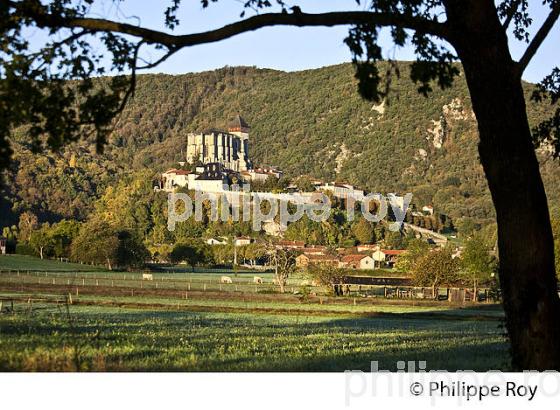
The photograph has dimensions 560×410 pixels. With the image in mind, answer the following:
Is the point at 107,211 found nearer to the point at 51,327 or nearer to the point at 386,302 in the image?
the point at 386,302

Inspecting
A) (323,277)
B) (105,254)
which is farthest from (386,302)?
(105,254)

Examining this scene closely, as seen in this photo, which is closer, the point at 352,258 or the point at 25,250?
the point at 25,250

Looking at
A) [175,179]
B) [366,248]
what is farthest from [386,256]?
[175,179]

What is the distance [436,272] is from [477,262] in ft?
20.8

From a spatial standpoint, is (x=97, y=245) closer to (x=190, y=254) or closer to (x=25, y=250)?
(x=25, y=250)

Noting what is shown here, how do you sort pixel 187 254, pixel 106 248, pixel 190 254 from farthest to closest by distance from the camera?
pixel 187 254, pixel 190 254, pixel 106 248

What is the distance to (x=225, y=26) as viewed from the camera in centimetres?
902

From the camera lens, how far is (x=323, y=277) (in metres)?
69.0

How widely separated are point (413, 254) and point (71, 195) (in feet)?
303

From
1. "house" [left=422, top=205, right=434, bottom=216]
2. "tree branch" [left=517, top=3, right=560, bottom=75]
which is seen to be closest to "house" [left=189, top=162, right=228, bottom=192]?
"house" [left=422, top=205, right=434, bottom=216]

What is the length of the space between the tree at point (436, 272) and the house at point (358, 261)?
1289 inches

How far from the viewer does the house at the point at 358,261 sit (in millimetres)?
106025

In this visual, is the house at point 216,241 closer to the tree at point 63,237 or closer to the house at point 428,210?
the tree at point 63,237

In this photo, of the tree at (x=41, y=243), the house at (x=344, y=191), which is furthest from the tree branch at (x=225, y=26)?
the house at (x=344, y=191)
